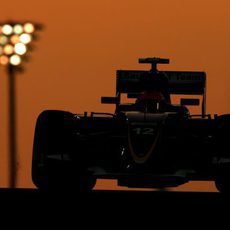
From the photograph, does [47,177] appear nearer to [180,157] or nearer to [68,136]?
[68,136]

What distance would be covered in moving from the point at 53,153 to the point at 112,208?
751mm

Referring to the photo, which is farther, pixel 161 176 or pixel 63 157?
pixel 63 157

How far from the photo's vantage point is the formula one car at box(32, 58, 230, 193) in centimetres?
782

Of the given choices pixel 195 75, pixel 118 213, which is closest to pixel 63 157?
pixel 118 213

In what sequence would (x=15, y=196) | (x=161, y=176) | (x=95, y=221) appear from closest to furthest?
1. (x=95, y=221)
2. (x=161, y=176)
3. (x=15, y=196)

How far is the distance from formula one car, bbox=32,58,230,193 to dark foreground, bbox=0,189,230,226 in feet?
0.90

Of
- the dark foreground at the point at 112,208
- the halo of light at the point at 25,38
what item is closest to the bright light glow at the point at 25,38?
the halo of light at the point at 25,38

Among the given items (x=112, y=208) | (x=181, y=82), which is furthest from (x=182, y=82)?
(x=112, y=208)

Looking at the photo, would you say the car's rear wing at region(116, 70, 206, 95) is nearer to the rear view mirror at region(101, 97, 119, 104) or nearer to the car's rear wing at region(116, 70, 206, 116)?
the car's rear wing at region(116, 70, 206, 116)

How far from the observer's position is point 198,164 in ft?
26.4

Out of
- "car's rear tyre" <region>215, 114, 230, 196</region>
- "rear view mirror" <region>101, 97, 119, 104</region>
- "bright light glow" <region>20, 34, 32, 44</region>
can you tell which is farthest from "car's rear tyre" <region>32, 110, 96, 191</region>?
"bright light glow" <region>20, 34, 32, 44</region>

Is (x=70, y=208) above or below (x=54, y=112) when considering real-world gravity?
below

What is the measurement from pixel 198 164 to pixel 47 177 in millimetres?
1352

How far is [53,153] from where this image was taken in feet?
27.2
